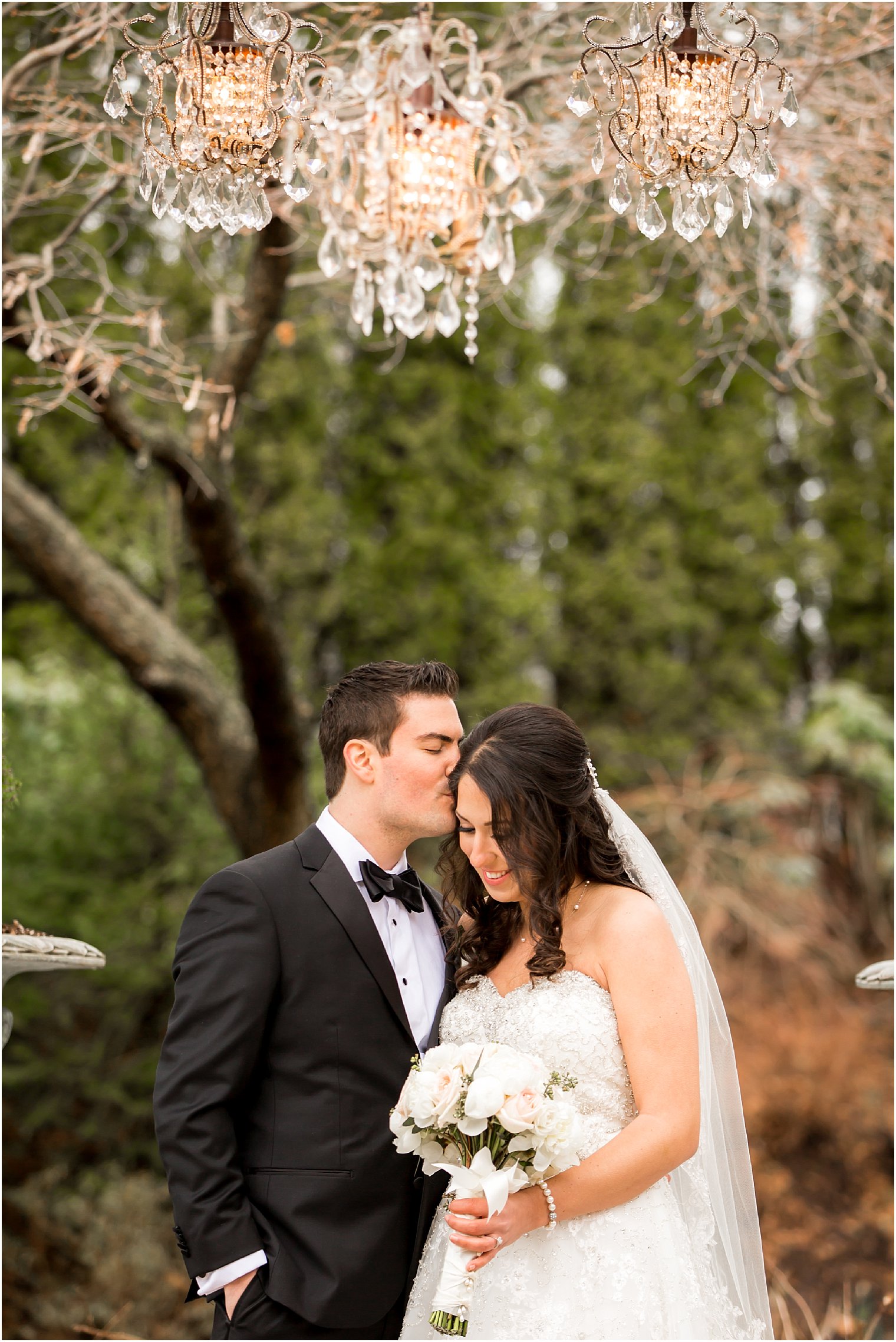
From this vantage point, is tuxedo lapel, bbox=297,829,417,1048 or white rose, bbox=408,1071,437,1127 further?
tuxedo lapel, bbox=297,829,417,1048

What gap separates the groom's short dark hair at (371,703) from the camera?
105 inches

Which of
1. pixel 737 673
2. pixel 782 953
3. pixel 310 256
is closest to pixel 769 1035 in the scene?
pixel 782 953

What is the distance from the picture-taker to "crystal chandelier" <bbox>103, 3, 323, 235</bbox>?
234cm

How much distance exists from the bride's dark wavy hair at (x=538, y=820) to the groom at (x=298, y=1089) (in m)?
0.16

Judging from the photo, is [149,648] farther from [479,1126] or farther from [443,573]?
[443,573]

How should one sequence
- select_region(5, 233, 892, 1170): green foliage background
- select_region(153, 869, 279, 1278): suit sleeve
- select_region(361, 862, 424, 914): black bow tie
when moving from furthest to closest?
select_region(5, 233, 892, 1170): green foliage background < select_region(361, 862, 424, 914): black bow tie < select_region(153, 869, 279, 1278): suit sleeve

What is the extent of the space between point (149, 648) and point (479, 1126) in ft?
9.57

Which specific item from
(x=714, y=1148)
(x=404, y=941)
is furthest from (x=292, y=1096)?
(x=714, y=1148)

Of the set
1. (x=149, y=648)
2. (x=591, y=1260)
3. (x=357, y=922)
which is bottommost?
(x=591, y=1260)

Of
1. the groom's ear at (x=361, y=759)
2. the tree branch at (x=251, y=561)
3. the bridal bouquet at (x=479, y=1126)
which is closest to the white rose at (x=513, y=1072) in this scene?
the bridal bouquet at (x=479, y=1126)

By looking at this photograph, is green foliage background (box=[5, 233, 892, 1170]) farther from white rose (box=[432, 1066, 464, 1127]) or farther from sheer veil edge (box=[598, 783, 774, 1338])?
white rose (box=[432, 1066, 464, 1127])

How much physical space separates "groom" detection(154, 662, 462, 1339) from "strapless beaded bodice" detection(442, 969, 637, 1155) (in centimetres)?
23

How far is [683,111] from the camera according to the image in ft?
7.63

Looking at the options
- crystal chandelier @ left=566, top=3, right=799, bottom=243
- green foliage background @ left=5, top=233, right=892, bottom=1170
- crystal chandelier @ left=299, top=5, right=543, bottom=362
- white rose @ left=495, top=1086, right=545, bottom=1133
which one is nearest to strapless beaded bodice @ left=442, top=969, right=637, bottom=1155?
white rose @ left=495, top=1086, right=545, bottom=1133
